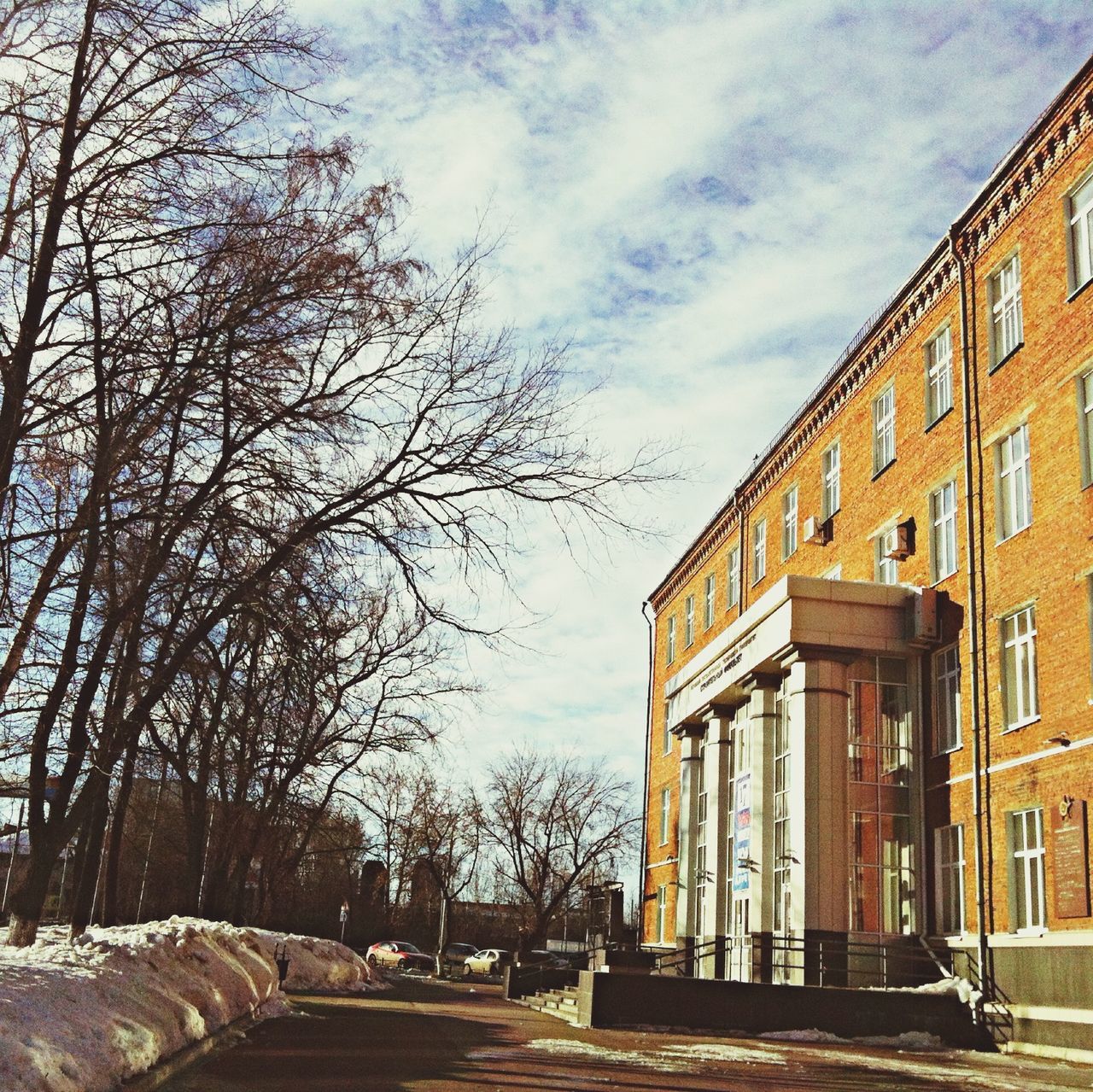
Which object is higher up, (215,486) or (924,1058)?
(215,486)

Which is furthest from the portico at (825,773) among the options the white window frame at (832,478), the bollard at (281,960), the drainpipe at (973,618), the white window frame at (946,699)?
the bollard at (281,960)

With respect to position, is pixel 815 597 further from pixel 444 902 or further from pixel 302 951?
pixel 444 902

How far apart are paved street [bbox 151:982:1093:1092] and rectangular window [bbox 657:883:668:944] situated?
21.0 meters

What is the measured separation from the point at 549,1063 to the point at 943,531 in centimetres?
1376

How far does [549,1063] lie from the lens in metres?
13.1

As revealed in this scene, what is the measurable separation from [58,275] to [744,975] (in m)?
20.4

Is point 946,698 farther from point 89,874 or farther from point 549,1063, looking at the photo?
point 89,874

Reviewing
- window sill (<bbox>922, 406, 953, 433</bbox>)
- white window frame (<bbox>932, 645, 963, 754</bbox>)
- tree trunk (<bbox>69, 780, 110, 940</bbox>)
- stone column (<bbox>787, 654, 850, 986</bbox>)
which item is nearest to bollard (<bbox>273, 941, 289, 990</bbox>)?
tree trunk (<bbox>69, 780, 110, 940</bbox>)

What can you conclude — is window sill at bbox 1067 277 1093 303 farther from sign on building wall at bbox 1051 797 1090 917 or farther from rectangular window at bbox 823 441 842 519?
rectangular window at bbox 823 441 842 519

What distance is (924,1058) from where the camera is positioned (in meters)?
16.5

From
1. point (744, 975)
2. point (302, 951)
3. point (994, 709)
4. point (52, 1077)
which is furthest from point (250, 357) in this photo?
point (302, 951)

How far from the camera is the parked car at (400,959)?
6125 centimetres

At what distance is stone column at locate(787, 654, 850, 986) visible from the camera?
862 inches

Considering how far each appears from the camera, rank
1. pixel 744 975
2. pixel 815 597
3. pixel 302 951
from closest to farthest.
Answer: pixel 815 597 < pixel 744 975 < pixel 302 951
